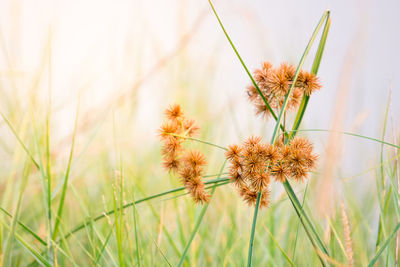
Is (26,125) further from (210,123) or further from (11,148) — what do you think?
(210,123)

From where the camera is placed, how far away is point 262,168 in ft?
1.71

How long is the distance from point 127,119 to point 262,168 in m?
1.08

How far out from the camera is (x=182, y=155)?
0.62 metres

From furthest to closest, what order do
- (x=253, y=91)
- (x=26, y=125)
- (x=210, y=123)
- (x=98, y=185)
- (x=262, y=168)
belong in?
1. (x=210, y=123)
2. (x=98, y=185)
3. (x=26, y=125)
4. (x=253, y=91)
5. (x=262, y=168)

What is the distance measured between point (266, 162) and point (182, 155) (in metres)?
0.15

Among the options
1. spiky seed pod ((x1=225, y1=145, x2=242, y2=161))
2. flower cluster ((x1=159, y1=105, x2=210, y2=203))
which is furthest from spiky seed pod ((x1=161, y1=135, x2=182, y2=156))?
spiky seed pod ((x1=225, y1=145, x2=242, y2=161))

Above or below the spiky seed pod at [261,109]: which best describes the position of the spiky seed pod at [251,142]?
below

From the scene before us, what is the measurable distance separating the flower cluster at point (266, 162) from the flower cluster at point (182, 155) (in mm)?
53

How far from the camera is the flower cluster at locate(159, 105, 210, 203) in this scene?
565mm

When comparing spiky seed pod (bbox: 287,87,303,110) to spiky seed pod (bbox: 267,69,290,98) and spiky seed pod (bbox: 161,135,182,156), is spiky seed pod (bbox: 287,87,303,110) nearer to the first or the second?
spiky seed pod (bbox: 267,69,290,98)

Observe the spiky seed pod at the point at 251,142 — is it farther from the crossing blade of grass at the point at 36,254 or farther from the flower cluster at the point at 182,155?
the crossing blade of grass at the point at 36,254

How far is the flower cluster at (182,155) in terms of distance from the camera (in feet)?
1.86

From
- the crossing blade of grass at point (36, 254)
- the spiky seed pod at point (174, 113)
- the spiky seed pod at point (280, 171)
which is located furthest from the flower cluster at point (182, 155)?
the crossing blade of grass at point (36, 254)

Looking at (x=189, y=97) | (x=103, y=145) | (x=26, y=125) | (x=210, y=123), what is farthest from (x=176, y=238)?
(x=189, y=97)
